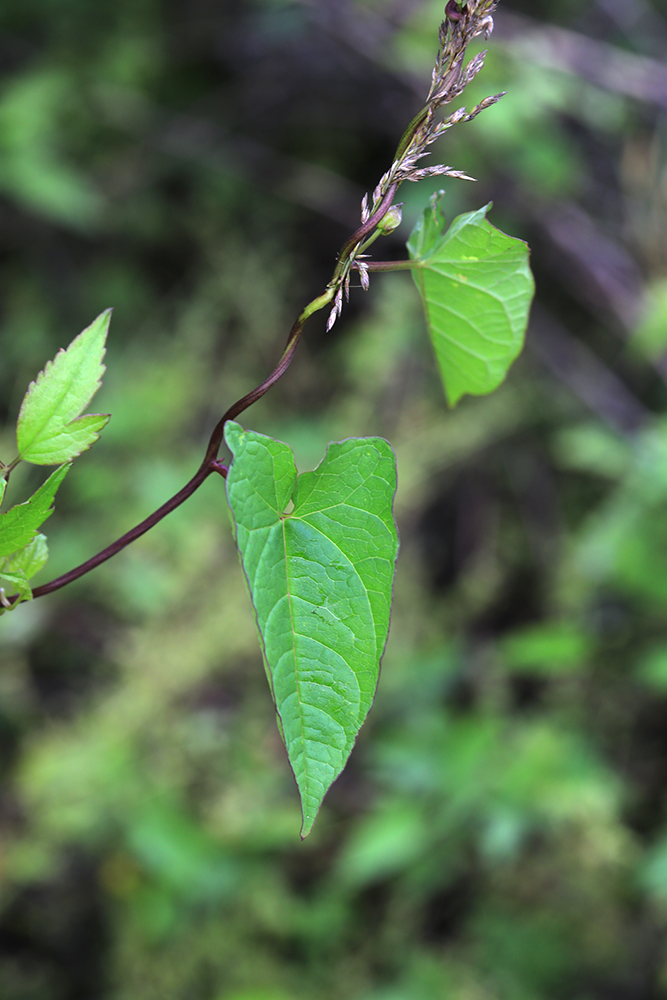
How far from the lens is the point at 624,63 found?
169cm

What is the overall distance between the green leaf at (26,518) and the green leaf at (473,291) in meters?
0.24

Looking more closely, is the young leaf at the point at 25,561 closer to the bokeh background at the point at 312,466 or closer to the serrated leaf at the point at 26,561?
the serrated leaf at the point at 26,561

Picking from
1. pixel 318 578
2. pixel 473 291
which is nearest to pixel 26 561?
pixel 318 578

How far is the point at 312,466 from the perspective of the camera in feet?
5.86

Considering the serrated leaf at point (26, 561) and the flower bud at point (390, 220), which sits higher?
the flower bud at point (390, 220)

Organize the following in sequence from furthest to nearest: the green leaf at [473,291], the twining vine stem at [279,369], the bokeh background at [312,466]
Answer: the bokeh background at [312,466], the green leaf at [473,291], the twining vine stem at [279,369]

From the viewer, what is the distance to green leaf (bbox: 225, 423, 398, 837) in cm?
32

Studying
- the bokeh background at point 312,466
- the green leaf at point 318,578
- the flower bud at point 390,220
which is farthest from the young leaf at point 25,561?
the bokeh background at point 312,466

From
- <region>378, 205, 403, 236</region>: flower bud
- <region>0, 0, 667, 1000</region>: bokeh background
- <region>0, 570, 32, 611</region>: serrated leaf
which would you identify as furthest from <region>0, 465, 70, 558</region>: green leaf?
<region>0, 0, 667, 1000</region>: bokeh background

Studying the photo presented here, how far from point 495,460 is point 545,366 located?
32 cm

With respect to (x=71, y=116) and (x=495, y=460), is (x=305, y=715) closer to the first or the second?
(x=495, y=460)

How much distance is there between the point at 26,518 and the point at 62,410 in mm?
62

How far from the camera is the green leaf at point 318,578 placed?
0.32 metres

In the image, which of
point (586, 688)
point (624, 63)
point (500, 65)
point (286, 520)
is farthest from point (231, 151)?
point (286, 520)
